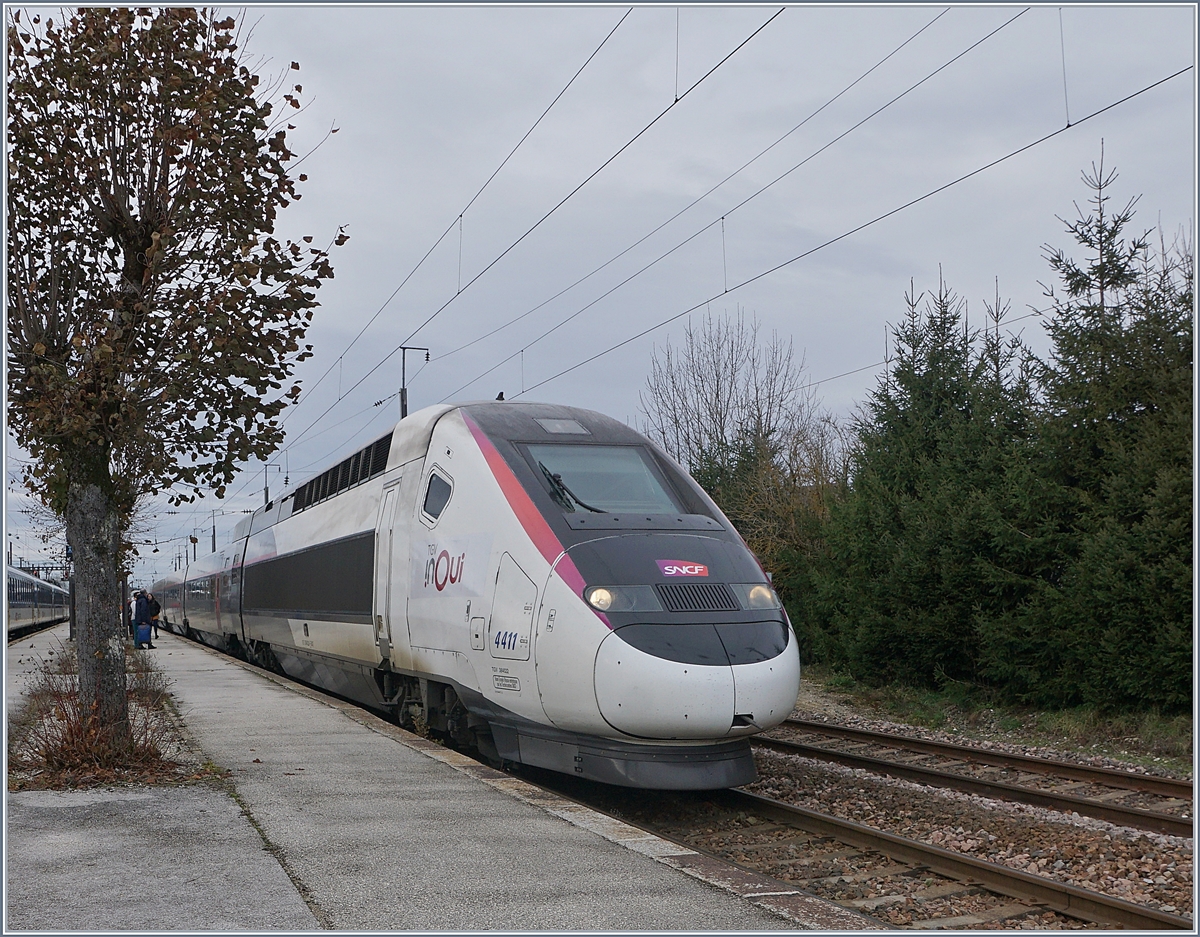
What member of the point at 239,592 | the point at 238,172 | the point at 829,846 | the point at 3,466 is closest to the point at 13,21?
the point at 238,172

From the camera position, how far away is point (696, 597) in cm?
795

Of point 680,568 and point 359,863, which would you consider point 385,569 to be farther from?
point 359,863

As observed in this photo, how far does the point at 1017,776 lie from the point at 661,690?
4474mm

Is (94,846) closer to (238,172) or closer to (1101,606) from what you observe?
Answer: (238,172)

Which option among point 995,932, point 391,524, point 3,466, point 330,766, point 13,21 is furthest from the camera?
point 391,524

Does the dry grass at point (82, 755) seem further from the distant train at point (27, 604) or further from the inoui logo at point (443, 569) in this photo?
the distant train at point (27, 604)

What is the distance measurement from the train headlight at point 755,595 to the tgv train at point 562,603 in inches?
0.7

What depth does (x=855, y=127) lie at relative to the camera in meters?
12.5

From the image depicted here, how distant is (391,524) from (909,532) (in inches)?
302

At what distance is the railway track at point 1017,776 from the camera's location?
8102 mm

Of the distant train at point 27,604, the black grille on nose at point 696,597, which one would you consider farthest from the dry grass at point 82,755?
the distant train at point 27,604

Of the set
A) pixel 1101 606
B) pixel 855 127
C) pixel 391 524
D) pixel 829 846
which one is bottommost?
pixel 829 846

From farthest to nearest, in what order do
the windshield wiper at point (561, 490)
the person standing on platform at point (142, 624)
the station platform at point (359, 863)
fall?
the person standing on platform at point (142, 624)
the windshield wiper at point (561, 490)
the station platform at point (359, 863)

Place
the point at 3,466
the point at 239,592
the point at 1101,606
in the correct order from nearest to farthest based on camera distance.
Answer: the point at 3,466
the point at 1101,606
the point at 239,592
